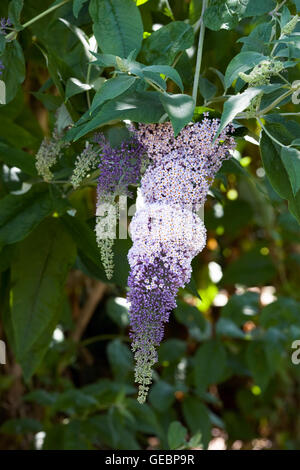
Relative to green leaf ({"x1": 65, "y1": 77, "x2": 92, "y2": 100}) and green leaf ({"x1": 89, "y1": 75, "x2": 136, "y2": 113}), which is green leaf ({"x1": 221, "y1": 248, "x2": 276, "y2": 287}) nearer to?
green leaf ({"x1": 65, "y1": 77, "x2": 92, "y2": 100})

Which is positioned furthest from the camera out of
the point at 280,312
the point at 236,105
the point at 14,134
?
the point at 280,312

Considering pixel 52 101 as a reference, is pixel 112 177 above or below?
below

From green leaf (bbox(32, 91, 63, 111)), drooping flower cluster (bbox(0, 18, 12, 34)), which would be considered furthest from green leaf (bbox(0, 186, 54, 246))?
drooping flower cluster (bbox(0, 18, 12, 34))

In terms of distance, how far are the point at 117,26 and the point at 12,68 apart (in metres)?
0.22

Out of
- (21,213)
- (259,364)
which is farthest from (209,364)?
(21,213)

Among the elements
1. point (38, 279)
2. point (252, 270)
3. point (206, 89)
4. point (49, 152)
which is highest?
point (252, 270)

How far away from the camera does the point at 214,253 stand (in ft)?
8.37

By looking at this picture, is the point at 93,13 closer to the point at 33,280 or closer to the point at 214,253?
the point at 33,280

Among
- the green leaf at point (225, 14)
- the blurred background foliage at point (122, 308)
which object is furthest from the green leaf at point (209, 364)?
the green leaf at point (225, 14)

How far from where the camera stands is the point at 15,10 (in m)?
0.93

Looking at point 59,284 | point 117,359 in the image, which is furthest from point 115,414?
point 59,284

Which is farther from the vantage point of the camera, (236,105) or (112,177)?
(112,177)

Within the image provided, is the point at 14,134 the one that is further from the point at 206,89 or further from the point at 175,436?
the point at 175,436

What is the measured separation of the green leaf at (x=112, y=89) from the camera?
70cm
